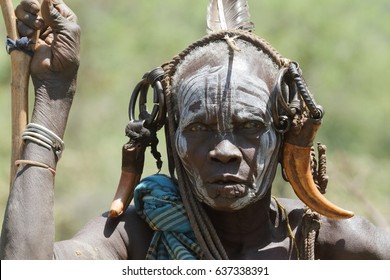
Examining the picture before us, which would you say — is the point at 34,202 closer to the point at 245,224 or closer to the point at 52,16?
the point at 52,16

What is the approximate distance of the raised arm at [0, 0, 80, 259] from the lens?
208 inches

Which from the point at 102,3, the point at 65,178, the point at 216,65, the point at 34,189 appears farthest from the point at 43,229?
the point at 102,3

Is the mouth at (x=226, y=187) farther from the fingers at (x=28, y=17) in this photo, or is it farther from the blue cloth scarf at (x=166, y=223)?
the fingers at (x=28, y=17)

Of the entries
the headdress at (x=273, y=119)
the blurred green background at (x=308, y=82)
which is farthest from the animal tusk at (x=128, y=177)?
the blurred green background at (x=308, y=82)

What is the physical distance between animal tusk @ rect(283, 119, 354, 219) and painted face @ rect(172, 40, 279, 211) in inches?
4.1

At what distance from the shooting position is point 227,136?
17.8 ft

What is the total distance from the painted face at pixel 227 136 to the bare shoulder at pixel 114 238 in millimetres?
389

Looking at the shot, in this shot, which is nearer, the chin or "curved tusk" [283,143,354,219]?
the chin

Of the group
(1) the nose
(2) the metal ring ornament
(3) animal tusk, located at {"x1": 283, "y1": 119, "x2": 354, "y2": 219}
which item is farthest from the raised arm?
(3) animal tusk, located at {"x1": 283, "y1": 119, "x2": 354, "y2": 219}

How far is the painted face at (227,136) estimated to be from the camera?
539cm

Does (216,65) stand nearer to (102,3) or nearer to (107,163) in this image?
(107,163)

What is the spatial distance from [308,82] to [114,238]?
1021 centimetres

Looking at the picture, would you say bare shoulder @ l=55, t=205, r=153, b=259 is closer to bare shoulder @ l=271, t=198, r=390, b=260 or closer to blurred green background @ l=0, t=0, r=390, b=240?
bare shoulder @ l=271, t=198, r=390, b=260

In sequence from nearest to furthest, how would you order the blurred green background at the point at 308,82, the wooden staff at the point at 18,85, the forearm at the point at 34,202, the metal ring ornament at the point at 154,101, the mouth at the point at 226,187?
the forearm at the point at 34,202 → the mouth at the point at 226,187 → the wooden staff at the point at 18,85 → the metal ring ornament at the point at 154,101 → the blurred green background at the point at 308,82
